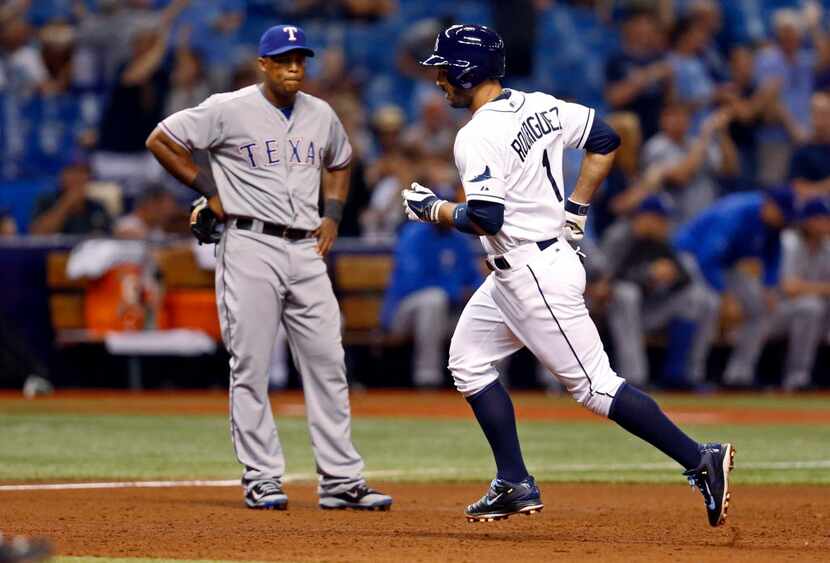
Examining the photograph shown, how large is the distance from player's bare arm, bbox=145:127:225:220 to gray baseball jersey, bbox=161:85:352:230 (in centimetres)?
3

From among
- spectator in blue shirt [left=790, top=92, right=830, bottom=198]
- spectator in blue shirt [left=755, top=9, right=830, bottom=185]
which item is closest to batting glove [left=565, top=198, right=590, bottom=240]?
spectator in blue shirt [left=790, top=92, right=830, bottom=198]

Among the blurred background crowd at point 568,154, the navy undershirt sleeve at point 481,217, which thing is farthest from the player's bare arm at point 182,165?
the blurred background crowd at point 568,154

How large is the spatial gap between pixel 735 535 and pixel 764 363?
33.5 ft

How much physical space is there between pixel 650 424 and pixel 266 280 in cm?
210

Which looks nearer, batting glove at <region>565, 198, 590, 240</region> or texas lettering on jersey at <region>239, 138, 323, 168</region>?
batting glove at <region>565, 198, 590, 240</region>

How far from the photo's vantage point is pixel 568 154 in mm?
16375

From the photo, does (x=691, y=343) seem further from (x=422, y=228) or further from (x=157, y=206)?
(x=157, y=206)

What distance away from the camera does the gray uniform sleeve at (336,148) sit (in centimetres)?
789

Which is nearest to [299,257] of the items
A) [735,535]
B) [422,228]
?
[735,535]

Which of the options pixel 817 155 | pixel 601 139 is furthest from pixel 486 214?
pixel 817 155

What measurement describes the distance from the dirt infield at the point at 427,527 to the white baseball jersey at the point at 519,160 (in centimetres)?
125

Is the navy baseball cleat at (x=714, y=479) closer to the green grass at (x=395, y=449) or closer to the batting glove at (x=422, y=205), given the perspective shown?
the batting glove at (x=422, y=205)

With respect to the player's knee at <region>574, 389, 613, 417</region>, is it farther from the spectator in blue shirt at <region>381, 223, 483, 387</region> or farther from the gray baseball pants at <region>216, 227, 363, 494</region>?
the spectator in blue shirt at <region>381, 223, 483, 387</region>

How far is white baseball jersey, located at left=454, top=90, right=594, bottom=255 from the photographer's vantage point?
634 centimetres
